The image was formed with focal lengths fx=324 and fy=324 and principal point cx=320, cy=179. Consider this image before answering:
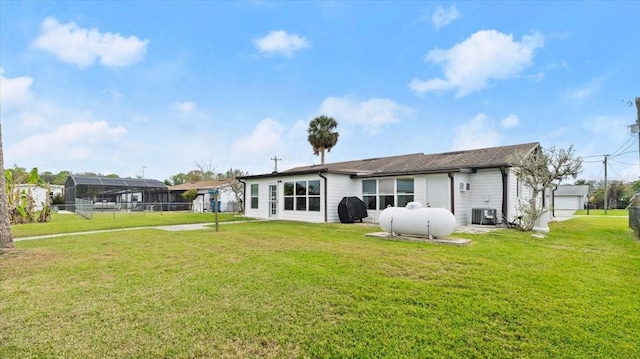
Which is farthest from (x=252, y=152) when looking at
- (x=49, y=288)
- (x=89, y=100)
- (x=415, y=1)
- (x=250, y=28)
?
(x=49, y=288)

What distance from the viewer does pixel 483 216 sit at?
43.4 ft

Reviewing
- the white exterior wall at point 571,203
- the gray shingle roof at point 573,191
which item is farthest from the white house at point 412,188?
the gray shingle roof at point 573,191

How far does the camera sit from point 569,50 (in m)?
14.4

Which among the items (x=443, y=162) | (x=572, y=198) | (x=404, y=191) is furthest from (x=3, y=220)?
(x=572, y=198)

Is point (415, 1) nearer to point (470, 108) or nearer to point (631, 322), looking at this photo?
point (470, 108)

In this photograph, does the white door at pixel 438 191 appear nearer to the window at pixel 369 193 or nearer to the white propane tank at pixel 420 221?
the window at pixel 369 193

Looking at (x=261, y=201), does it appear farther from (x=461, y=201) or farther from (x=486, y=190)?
(x=486, y=190)

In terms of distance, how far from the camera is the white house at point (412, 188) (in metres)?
13.2

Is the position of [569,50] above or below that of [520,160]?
above

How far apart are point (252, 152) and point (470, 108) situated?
20918 mm

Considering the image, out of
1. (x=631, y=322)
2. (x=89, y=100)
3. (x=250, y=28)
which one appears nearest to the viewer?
(x=631, y=322)

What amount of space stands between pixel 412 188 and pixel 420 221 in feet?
19.0

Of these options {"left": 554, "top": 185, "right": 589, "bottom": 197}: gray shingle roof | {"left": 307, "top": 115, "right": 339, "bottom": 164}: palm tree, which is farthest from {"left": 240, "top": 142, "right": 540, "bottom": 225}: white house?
{"left": 554, "top": 185, "right": 589, "bottom": 197}: gray shingle roof

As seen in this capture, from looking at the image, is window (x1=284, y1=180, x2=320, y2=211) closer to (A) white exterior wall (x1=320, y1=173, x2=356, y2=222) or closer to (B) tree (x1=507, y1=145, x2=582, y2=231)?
(A) white exterior wall (x1=320, y1=173, x2=356, y2=222)
